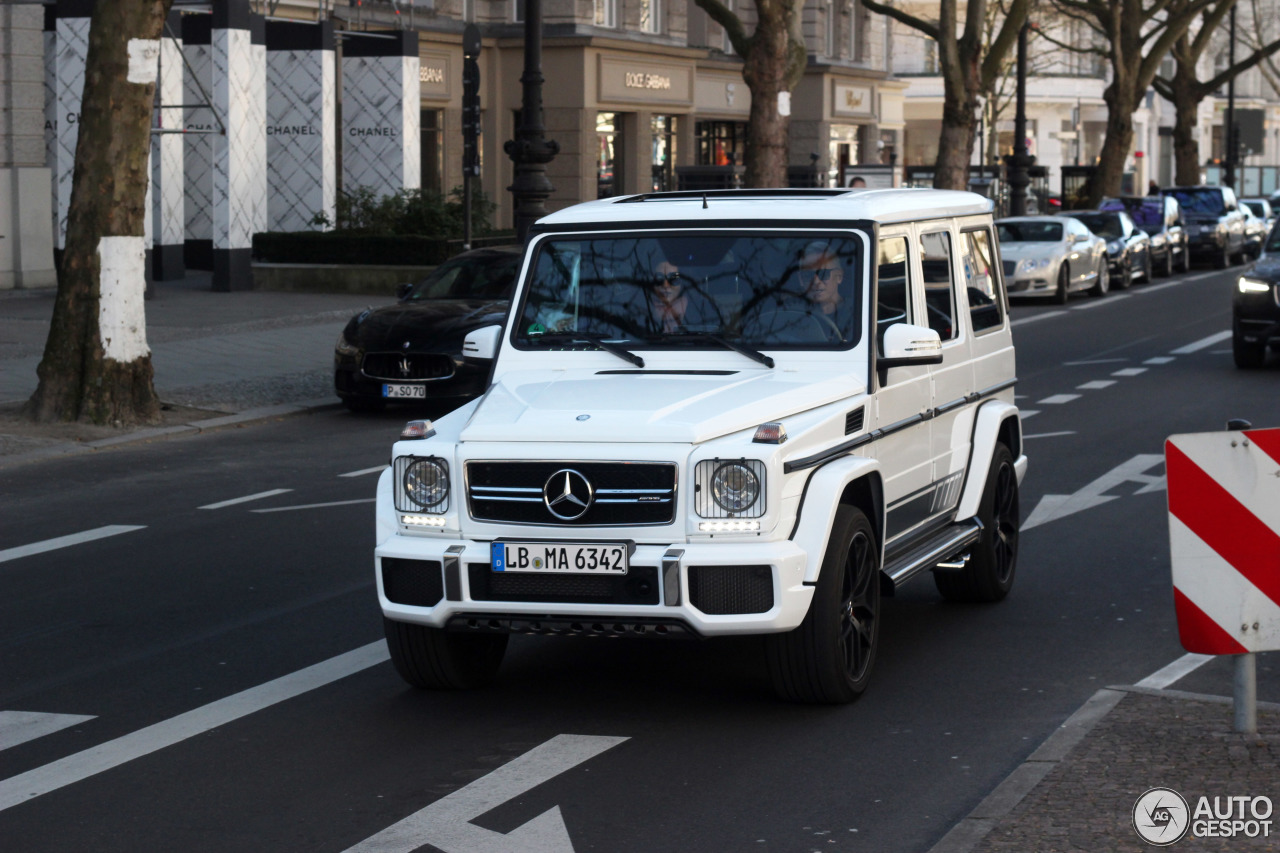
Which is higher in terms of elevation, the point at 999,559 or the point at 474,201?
the point at 474,201

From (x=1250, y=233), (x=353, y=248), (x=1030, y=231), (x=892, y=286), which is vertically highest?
(x=1250, y=233)

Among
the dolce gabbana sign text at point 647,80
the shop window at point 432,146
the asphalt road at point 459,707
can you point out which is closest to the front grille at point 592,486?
the asphalt road at point 459,707

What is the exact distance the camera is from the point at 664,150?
48.6m

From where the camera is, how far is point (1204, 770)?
5.57m

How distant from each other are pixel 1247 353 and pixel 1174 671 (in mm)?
13390

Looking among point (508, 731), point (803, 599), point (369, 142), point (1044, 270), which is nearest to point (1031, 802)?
point (803, 599)

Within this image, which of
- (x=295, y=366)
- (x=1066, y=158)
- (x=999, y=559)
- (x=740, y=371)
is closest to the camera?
(x=740, y=371)

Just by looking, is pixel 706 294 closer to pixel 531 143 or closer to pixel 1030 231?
pixel 531 143

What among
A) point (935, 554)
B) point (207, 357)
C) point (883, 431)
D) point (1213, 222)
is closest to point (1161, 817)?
point (883, 431)

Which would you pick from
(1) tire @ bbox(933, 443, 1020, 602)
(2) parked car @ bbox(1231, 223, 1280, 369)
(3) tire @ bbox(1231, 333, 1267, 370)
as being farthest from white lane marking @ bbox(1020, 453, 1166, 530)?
(3) tire @ bbox(1231, 333, 1267, 370)

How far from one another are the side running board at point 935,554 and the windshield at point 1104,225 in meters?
28.4

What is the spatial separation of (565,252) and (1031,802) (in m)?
3.17

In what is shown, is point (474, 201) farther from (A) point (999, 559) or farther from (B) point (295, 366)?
(A) point (999, 559)

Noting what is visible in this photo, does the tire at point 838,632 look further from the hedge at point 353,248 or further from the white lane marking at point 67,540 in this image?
the hedge at point 353,248
